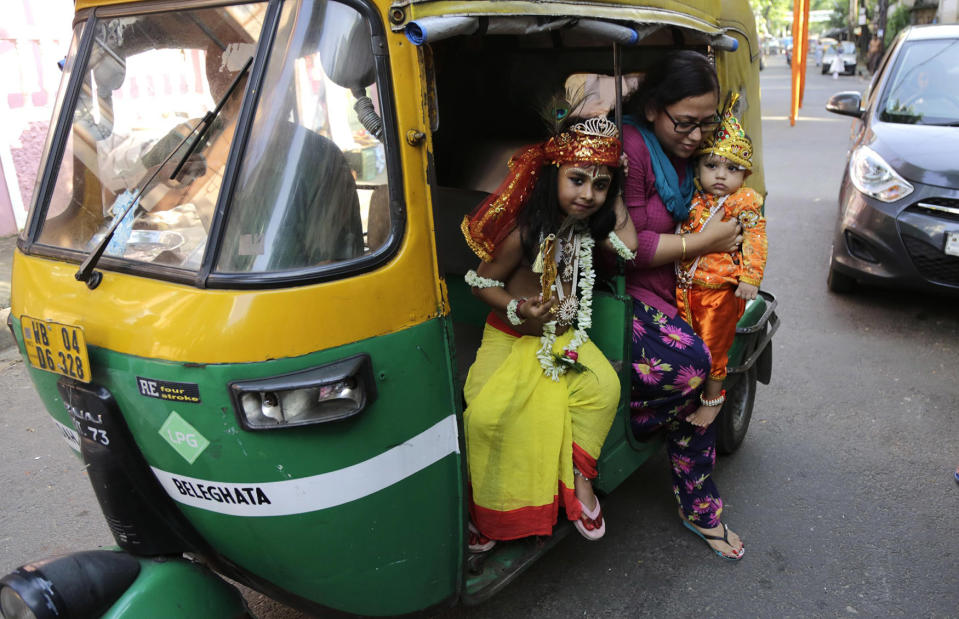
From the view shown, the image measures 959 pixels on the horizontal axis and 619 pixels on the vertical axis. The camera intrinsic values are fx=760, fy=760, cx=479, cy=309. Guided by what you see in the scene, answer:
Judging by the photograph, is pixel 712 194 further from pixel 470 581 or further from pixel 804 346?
pixel 804 346

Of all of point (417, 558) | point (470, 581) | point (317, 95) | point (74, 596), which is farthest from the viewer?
point (470, 581)

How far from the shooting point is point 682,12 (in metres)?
2.57

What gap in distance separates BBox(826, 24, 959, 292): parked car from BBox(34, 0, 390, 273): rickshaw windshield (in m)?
4.20

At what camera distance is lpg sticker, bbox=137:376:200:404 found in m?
1.71

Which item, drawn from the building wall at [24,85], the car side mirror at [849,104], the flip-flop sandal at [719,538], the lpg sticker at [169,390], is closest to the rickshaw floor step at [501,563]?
the flip-flop sandal at [719,538]

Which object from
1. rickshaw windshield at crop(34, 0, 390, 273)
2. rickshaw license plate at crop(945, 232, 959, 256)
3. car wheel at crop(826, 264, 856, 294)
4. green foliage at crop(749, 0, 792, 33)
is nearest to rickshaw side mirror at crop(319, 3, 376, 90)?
rickshaw windshield at crop(34, 0, 390, 273)

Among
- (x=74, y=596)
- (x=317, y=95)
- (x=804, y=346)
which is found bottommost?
(x=804, y=346)

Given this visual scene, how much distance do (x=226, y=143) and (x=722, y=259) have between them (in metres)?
1.69

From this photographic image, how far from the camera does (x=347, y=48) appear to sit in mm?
1806

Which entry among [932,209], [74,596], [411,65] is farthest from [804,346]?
[74,596]

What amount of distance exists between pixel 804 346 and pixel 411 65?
12.9ft

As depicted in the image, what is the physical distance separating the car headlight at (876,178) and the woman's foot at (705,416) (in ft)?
9.58

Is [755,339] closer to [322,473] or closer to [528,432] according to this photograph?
[528,432]

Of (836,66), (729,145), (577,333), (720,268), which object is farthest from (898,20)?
(577,333)
